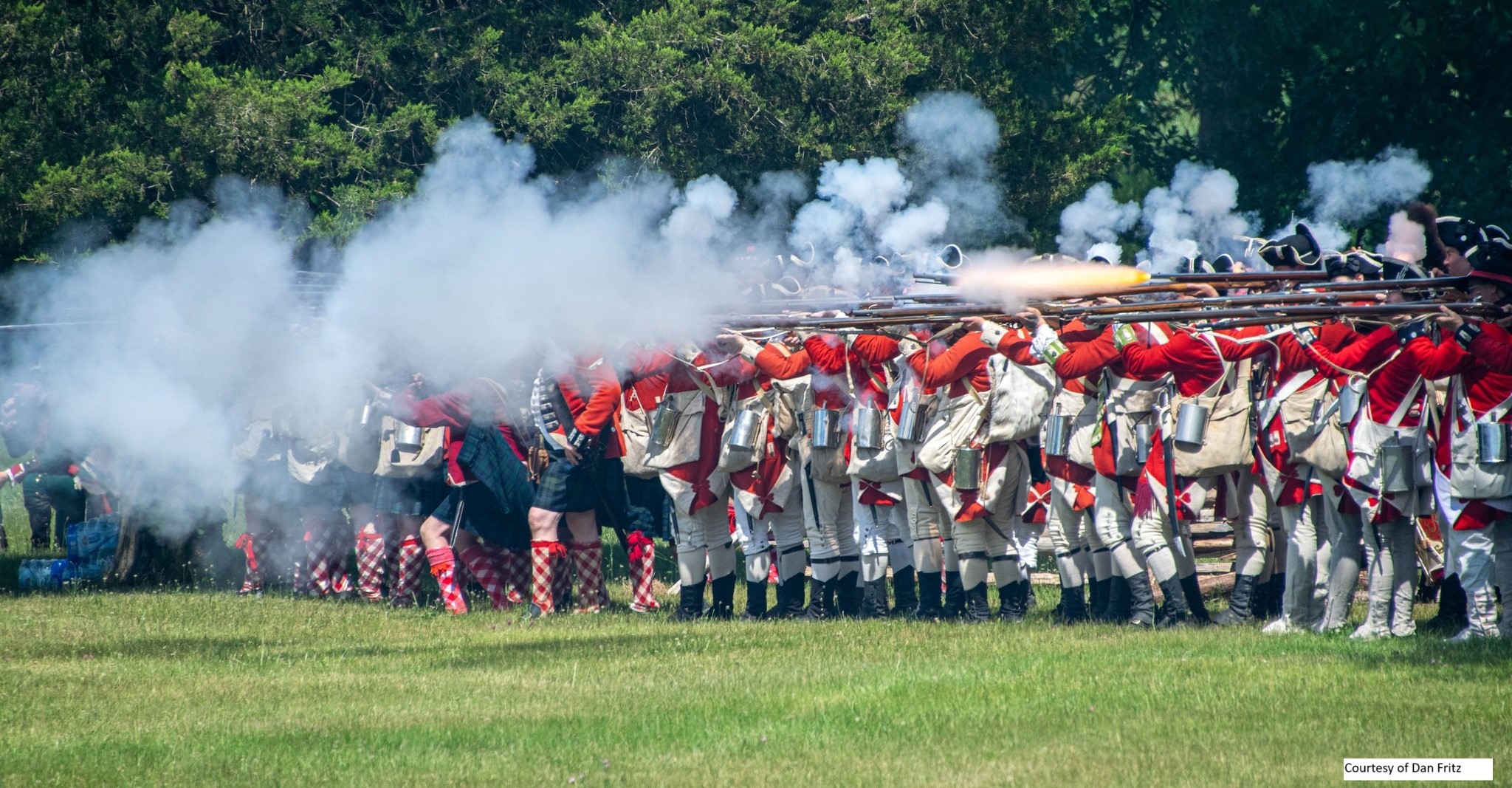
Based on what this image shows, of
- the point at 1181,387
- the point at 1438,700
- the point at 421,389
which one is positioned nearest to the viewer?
the point at 1438,700

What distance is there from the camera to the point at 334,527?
1375 centimetres

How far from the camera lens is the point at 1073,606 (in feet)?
35.7

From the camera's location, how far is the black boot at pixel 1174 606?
34.2ft

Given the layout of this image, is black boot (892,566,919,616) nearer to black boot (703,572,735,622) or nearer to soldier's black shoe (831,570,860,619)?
soldier's black shoe (831,570,860,619)

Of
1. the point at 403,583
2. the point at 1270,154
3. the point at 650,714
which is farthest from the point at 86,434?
the point at 1270,154

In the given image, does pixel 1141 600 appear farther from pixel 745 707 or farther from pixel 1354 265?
pixel 745 707

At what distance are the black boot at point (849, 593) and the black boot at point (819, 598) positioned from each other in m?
0.06

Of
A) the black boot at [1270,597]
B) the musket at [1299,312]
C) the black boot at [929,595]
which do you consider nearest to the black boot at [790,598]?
the black boot at [929,595]

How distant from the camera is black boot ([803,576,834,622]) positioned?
38.1 ft

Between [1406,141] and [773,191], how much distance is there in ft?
22.3

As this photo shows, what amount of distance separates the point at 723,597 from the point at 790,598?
17.8 inches

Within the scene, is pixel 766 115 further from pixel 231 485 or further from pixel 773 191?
pixel 231 485

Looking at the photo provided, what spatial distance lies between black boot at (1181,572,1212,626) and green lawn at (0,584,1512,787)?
0.63 m

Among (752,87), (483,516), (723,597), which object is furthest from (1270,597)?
(752,87)
